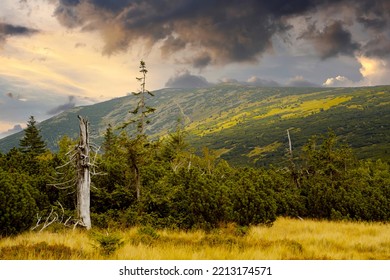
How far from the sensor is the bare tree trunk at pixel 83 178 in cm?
1126

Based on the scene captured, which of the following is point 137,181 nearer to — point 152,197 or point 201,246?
point 152,197

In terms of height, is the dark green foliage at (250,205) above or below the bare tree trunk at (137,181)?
below

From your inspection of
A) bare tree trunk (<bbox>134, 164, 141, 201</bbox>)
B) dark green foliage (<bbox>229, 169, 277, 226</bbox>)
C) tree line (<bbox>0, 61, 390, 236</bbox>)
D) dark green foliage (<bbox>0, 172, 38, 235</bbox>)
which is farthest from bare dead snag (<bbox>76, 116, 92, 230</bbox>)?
dark green foliage (<bbox>229, 169, 277, 226</bbox>)

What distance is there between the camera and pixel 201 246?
8.70 meters

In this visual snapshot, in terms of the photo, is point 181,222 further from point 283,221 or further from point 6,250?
point 6,250

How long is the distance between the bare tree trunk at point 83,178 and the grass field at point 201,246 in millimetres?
514

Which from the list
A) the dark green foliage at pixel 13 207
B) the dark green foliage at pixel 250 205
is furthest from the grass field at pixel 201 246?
the dark green foliage at pixel 250 205

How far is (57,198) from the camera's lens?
13.4 m

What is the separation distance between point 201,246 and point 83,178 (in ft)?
16.0

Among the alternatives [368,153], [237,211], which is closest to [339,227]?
[237,211]

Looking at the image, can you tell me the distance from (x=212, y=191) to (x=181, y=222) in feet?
5.00

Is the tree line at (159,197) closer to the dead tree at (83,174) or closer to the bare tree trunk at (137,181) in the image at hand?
the bare tree trunk at (137,181)

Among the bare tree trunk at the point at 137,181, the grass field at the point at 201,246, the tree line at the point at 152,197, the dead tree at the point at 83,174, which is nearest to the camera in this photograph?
the grass field at the point at 201,246

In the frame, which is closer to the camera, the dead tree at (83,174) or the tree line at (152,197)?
the dead tree at (83,174)
